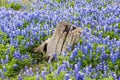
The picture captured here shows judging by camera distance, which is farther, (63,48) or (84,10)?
(84,10)

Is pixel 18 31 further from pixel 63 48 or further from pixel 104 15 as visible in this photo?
pixel 104 15

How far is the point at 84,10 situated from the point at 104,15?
→ 72 cm

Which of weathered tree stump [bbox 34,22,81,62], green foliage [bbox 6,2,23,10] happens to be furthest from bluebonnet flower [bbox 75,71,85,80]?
green foliage [bbox 6,2,23,10]

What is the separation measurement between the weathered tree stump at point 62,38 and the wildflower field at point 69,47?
0.17m

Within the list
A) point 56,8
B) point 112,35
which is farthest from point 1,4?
point 112,35

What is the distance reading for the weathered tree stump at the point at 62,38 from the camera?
25.0 feet

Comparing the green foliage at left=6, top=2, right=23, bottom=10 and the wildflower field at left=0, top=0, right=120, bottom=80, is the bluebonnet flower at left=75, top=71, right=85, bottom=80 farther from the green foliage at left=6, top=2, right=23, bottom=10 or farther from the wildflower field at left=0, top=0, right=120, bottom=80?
the green foliage at left=6, top=2, right=23, bottom=10

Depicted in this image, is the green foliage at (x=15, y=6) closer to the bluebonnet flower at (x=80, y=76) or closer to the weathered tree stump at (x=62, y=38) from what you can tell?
the weathered tree stump at (x=62, y=38)

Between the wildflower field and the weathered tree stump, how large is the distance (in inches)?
6.7

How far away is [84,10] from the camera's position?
10.6m

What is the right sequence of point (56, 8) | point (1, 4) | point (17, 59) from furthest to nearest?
point (1, 4) → point (56, 8) → point (17, 59)

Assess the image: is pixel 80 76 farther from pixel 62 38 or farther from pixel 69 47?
pixel 62 38

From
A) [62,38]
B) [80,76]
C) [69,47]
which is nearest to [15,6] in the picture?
[62,38]

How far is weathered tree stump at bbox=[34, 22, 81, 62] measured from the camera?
301 inches
